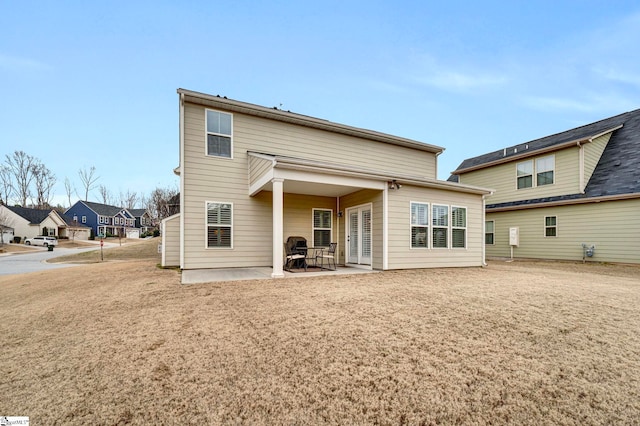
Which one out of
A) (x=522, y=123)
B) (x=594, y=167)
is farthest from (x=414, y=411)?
(x=522, y=123)

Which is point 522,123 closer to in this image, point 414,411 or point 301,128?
point 301,128

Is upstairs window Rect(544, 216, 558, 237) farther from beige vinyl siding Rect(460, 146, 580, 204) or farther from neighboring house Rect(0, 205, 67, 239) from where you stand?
neighboring house Rect(0, 205, 67, 239)

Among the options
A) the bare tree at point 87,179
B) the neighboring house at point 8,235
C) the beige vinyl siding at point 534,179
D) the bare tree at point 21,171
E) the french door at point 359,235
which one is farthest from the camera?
the bare tree at point 87,179

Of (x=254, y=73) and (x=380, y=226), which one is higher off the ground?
(x=254, y=73)

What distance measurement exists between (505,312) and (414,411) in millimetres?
2891

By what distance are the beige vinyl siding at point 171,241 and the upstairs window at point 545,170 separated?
15.9 meters

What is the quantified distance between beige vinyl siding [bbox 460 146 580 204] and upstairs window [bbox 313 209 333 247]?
34.1 feet

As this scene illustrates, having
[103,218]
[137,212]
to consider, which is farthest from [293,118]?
[137,212]

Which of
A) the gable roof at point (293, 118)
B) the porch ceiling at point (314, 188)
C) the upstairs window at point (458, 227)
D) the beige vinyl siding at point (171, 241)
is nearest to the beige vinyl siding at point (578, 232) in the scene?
the gable roof at point (293, 118)

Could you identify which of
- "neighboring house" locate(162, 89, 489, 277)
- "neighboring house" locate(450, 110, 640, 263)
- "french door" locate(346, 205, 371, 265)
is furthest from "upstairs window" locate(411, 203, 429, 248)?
"neighboring house" locate(450, 110, 640, 263)

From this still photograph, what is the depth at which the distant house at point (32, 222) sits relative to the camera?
3373 cm

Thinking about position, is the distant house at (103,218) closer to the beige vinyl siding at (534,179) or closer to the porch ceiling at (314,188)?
the porch ceiling at (314,188)

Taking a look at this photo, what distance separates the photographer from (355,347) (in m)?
2.80

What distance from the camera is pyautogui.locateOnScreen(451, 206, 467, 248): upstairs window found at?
9.52m
